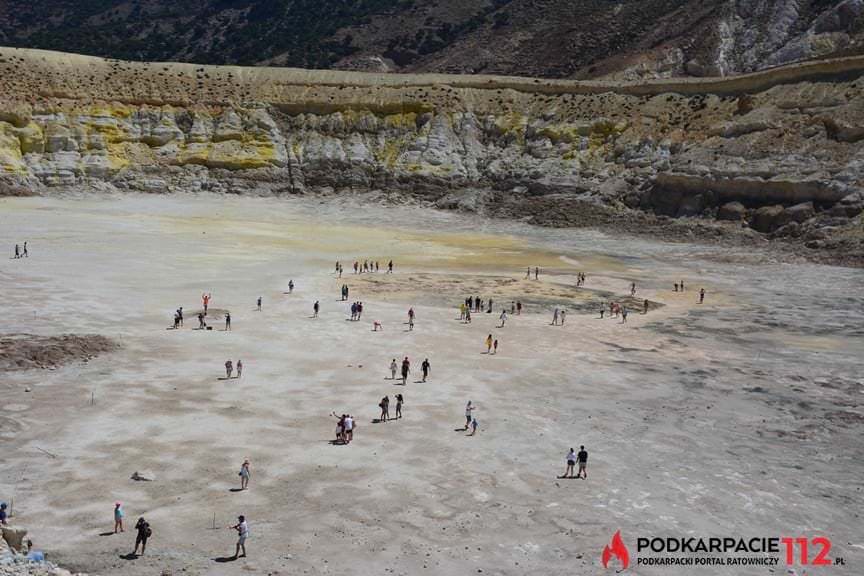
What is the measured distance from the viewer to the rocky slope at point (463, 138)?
60.7 meters

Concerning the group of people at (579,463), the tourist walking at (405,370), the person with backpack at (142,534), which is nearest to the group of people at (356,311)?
the tourist walking at (405,370)

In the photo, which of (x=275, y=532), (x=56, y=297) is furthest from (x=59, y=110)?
(x=275, y=532)

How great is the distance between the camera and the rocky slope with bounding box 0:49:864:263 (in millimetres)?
60688

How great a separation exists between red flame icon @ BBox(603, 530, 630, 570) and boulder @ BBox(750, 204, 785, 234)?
47.7 meters

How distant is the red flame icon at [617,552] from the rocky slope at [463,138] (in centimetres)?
4685

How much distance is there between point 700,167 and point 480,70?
175 ft

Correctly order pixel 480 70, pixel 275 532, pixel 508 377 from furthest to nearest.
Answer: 1. pixel 480 70
2. pixel 508 377
3. pixel 275 532

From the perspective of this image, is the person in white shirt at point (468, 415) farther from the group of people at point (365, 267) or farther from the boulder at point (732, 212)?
the boulder at point (732, 212)

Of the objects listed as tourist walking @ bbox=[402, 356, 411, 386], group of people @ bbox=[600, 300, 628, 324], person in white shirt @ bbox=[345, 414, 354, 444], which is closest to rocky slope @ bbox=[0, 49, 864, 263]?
group of people @ bbox=[600, 300, 628, 324]

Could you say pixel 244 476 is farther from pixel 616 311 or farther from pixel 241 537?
pixel 616 311

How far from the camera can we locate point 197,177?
6900 centimetres

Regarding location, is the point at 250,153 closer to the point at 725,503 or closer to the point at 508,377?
the point at 508,377

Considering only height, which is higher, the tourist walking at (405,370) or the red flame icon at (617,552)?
the tourist walking at (405,370)
